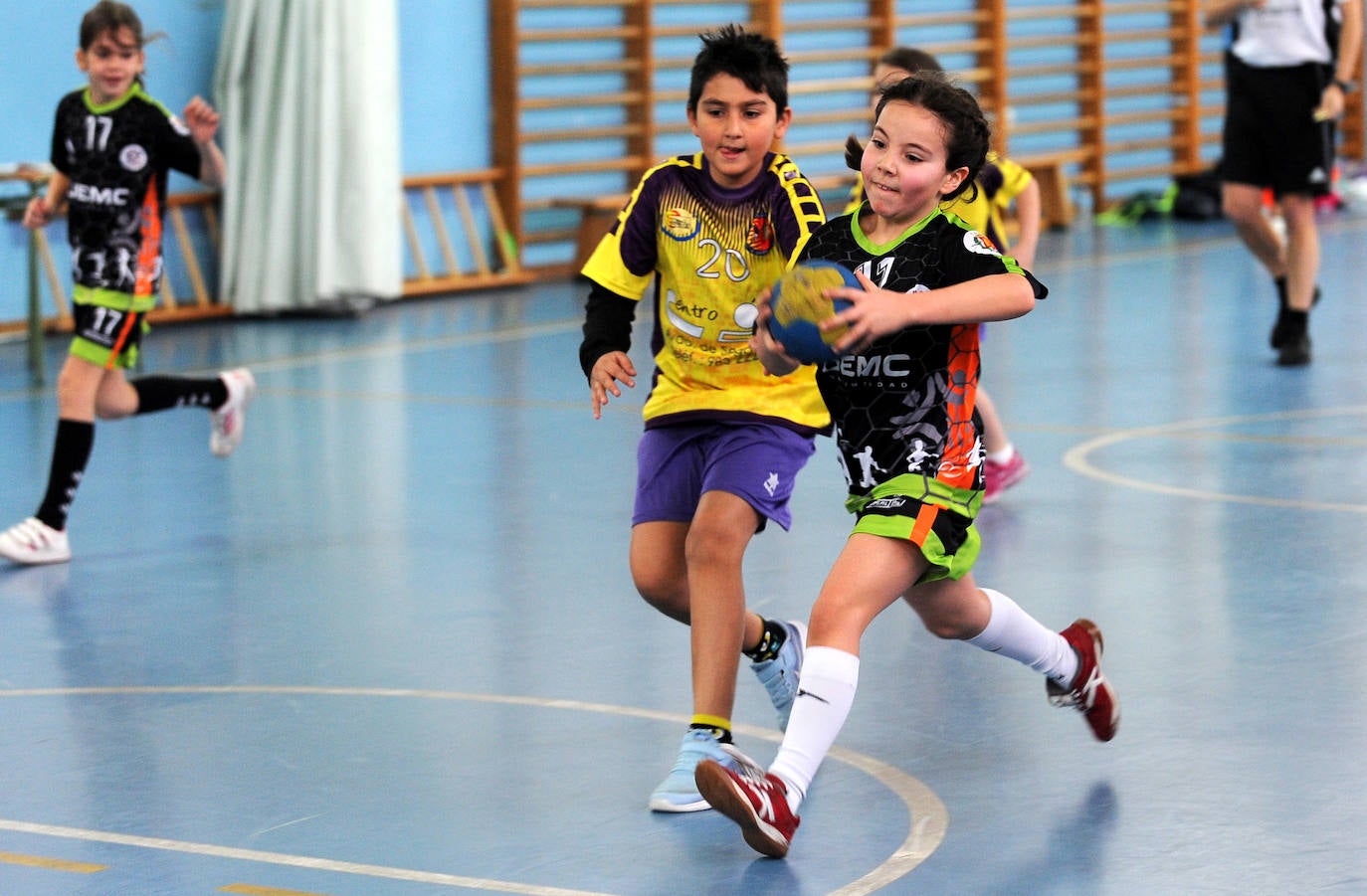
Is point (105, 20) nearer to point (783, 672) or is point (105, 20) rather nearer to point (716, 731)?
point (783, 672)

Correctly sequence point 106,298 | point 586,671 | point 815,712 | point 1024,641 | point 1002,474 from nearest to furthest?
point 815,712
point 1024,641
point 586,671
point 106,298
point 1002,474

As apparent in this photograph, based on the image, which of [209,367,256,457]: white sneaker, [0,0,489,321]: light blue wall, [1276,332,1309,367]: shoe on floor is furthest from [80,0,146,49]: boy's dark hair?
[1276,332,1309,367]: shoe on floor

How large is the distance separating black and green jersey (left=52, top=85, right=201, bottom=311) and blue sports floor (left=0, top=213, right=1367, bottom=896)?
0.77 metres

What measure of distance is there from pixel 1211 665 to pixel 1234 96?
17.6 ft

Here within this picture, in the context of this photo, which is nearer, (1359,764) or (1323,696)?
(1359,764)

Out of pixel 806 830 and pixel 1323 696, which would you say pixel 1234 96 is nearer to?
pixel 1323 696

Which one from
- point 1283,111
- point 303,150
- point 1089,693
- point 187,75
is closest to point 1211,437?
point 1283,111

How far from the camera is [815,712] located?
317cm

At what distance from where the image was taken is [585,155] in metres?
13.6

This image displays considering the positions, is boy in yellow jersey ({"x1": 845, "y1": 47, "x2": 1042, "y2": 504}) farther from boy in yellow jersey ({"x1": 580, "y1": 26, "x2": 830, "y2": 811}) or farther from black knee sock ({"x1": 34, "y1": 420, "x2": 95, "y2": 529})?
black knee sock ({"x1": 34, "y1": 420, "x2": 95, "y2": 529})

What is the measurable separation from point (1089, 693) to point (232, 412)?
3.68 m

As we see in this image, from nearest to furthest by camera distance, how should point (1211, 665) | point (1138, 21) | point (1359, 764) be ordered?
point (1359, 764), point (1211, 665), point (1138, 21)

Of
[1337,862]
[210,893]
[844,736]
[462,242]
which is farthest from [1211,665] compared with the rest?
[462,242]

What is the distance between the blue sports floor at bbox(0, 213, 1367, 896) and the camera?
10.5 ft
